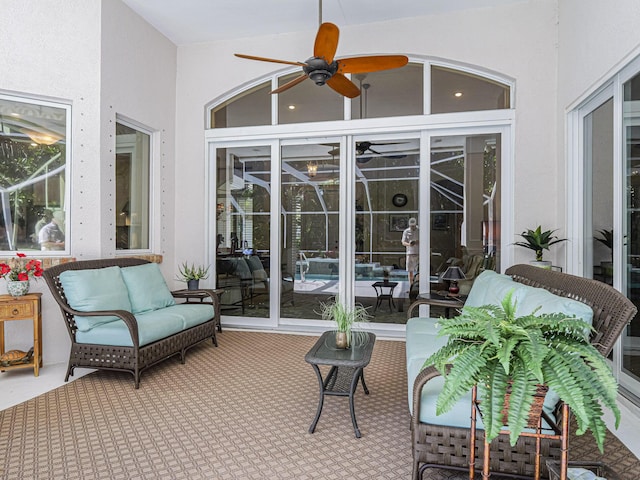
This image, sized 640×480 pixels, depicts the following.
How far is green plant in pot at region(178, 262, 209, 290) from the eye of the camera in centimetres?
506

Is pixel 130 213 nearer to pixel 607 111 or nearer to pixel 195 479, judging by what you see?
pixel 195 479

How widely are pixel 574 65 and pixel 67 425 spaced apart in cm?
535

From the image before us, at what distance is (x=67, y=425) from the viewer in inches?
105

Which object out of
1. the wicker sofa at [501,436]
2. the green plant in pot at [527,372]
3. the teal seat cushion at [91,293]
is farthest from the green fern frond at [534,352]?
the teal seat cushion at [91,293]

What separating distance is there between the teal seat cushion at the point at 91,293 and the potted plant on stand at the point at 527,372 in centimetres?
327

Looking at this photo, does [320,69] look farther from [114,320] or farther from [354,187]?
[114,320]

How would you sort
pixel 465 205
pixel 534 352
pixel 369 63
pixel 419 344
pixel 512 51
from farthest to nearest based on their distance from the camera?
1. pixel 465 205
2. pixel 512 51
3. pixel 369 63
4. pixel 419 344
5. pixel 534 352

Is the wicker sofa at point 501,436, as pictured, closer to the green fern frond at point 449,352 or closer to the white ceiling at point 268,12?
the green fern frond at point 449,352

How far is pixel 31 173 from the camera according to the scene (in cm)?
411

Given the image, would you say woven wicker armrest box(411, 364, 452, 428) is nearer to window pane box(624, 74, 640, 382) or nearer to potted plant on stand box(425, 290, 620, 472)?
potted plant on stand box(425, 290, 620, 472)

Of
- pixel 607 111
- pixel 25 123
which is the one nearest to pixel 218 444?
pixel 25 123

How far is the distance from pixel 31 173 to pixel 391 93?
165 inches

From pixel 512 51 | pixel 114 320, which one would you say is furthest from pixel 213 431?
pixel 512 51

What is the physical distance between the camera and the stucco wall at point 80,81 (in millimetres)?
3908
